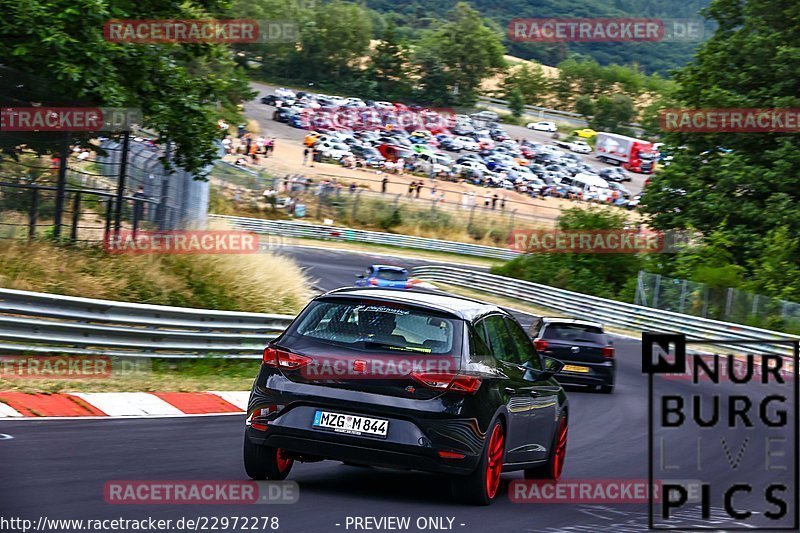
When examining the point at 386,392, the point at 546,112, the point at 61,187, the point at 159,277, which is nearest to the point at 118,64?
the point at 61,187

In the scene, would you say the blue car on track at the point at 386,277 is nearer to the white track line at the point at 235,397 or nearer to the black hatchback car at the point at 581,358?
the black hatchback car at the point at 581,358

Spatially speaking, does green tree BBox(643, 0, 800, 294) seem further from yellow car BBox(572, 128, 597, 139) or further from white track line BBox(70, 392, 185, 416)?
yellow car BBox(572, 128, 597, 139)

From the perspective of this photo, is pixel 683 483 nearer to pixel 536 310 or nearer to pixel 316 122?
pixel 536 310

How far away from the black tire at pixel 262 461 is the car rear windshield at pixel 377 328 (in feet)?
2.68

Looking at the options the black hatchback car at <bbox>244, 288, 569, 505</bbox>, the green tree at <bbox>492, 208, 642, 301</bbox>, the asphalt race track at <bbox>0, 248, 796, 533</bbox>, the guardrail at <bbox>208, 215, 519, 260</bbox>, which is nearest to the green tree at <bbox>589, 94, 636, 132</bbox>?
the guardrail at <bbox>208, 215, 519, 260</bbox>

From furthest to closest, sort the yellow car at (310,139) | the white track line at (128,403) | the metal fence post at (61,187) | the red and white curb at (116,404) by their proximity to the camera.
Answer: the yellow car at (310,139) < the metal fence post at (61,187) < the white track line at (128,403) < the red and white curb at (116,404)

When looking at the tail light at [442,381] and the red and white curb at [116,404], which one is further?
the red and white curb at [116,404]

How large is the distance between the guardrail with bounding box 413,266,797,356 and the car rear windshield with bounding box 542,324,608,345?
10031 millimetres

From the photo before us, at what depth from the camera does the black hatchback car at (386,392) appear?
26.8ft

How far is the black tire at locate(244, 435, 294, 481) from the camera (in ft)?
28.1

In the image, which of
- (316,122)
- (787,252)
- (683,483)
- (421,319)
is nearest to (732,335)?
(787,252)

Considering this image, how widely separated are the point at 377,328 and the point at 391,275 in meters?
29.3

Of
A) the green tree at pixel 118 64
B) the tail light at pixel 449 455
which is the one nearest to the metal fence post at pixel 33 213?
the green tree at pixel 118 64

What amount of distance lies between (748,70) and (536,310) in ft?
36.8
